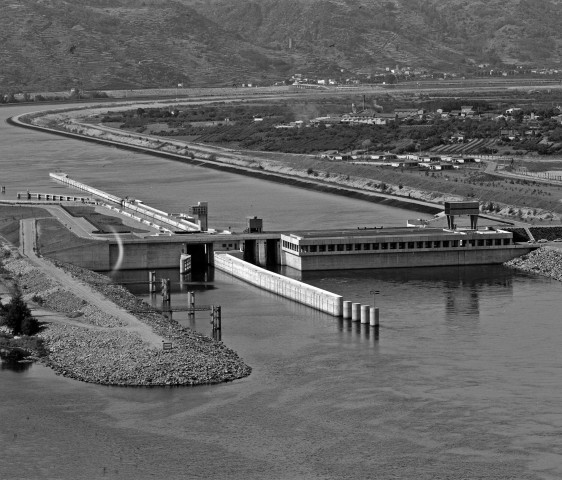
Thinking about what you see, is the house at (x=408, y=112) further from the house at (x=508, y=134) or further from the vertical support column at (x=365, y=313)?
the vertical support column at (x=365, y=313)

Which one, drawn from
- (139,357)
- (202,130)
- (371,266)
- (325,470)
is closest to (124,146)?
(202,130)

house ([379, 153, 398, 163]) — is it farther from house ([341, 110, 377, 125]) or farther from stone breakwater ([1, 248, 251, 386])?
stone breakwater ([1, 248, 251, 386])

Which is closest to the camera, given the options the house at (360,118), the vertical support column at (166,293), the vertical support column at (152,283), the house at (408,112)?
the vertical support column at (166,293)

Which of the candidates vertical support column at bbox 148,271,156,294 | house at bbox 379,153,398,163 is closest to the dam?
vertical support column at bbox 148,271,156,294

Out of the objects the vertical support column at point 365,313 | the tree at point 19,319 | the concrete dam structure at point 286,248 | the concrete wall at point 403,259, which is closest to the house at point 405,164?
the concrete dam structure at point 286,248

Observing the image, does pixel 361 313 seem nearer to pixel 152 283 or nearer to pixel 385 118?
pixel 152 283

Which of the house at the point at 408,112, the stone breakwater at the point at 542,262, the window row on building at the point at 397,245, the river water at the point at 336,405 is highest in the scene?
the house at the point at 408,112
